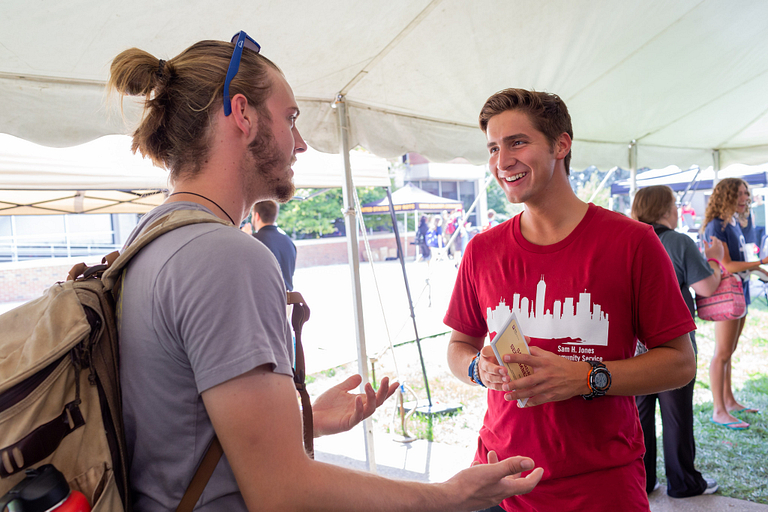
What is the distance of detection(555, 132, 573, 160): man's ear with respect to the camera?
1710 mm

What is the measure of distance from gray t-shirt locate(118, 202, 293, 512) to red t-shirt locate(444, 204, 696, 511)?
39.0 inches

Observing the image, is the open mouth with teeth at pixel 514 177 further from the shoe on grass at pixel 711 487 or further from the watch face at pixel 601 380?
the shoe on grass at pixel 711 487

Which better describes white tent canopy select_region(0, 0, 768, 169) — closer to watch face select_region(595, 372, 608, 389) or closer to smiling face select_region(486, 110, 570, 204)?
smiling face select_region(486, 110, 570, 204)

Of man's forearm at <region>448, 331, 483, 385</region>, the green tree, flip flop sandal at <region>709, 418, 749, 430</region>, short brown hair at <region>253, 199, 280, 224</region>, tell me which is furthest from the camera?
the green tree

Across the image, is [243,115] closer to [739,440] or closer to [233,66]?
[233,66]

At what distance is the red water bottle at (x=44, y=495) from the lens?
0.66 meters

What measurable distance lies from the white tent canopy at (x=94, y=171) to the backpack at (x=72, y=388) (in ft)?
4.96

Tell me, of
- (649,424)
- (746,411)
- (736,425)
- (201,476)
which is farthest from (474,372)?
A: (746,411)

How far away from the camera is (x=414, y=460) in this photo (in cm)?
424

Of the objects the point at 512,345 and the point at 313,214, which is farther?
the point at 313,214

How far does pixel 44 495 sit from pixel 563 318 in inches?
52.8

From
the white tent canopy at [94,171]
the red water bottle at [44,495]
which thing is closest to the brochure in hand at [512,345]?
the red water bottle at [44,495]

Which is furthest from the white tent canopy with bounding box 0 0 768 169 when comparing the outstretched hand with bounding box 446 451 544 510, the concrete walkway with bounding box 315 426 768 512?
the concrete walkway with bounding box 315 426 768 512

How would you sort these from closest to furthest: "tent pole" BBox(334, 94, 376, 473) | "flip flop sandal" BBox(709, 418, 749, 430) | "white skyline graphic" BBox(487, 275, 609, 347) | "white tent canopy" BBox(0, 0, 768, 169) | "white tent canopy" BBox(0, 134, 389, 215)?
"white skyline graphic" BBox(487, 275, 609, 347) → "white tent canopy" BBox(0, 0, 768, 169) → "white tent canopy" BBox(0, 134, 389, 215) → "tent pole" BBox(334, 94, 376, 473) → "flip flop sandal" BBox(709, 418, 749, 430)
